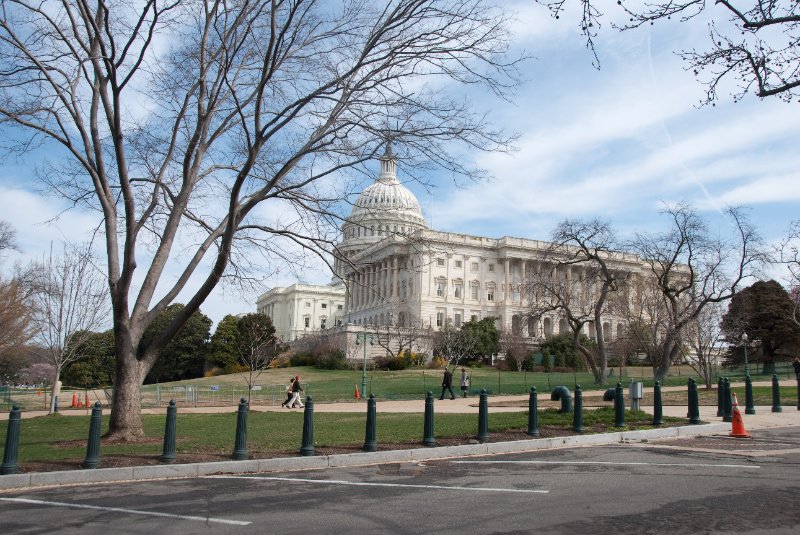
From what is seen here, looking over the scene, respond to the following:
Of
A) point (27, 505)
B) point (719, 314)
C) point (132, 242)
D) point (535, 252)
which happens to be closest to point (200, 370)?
point (535, 252)

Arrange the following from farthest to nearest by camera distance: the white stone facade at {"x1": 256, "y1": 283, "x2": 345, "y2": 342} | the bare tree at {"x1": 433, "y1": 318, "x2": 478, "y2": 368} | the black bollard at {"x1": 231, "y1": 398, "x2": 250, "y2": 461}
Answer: the white stone facade at {"x1": 256, "y1": 283, "x2": 345, "y2": 342}
the bare tree at {"x1": 433, "y1": 318, "x2": 478, "y2": 368}
the black bollard at {"x1": 231, "y1": 398, "x2": 250, "y2": 461}

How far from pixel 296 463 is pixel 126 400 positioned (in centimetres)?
472

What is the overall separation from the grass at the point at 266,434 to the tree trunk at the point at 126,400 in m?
0.39

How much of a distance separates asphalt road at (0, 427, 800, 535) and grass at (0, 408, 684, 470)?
205cm

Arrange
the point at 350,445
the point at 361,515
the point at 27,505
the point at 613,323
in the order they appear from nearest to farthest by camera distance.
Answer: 1. the point at 361,515
2. the point at 27,505
3. the point at 350,445
4. the point at 613,323

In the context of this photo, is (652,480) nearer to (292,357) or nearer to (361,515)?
(361,515)

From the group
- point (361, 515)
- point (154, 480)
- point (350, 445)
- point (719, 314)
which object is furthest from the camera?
point (719, 314)

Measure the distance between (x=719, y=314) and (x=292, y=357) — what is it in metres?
56.3

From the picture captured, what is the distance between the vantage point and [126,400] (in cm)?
1447

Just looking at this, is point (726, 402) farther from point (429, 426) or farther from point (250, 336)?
point (250, 336)

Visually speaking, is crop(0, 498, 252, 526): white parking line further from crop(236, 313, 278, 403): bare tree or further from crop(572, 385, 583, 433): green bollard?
crop(236, 313, 278, 403): bare tree

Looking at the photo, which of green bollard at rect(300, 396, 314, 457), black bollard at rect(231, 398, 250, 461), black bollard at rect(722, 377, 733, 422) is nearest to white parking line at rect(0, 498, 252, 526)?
black bollard at rect(231, 398, 250, 461)

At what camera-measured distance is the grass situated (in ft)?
41.7

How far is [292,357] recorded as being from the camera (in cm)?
9088
